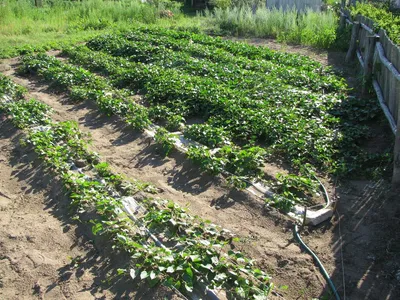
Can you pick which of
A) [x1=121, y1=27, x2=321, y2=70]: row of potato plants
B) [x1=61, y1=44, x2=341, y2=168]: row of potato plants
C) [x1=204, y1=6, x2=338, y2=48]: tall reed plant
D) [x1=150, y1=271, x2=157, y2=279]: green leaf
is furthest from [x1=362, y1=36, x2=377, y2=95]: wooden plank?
[x1=150, y1=271, x2=157, y2=279]: green leaf

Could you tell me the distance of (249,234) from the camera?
4754mm

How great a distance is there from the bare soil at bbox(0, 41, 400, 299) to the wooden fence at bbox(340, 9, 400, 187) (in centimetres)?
94

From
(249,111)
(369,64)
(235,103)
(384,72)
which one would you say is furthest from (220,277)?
(369,64)

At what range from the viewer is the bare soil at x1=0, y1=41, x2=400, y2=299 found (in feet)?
13.3

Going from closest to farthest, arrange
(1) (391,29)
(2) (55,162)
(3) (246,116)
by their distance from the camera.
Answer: (2) (55,162) → (3) (246,116) → (1) (391,29)

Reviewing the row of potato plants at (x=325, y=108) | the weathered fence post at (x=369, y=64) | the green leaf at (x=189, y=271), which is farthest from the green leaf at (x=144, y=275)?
the weathered fence post at (x=369, y=64)

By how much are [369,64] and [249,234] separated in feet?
20.0

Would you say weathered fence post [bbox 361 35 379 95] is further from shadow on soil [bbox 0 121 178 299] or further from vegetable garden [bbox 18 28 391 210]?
shadow on soil [bbox 0 121 178 299]

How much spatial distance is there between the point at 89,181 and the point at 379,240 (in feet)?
11.5

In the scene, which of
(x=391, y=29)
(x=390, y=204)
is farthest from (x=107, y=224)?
(x=391, y=29)

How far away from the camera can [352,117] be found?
7598 millimetres

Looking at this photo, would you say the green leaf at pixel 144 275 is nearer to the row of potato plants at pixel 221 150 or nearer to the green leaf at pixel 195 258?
the green leaf at pixel 195 258

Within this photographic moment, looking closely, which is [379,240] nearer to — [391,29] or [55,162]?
[55,162]

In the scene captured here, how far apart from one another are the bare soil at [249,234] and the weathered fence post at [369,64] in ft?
12.8
